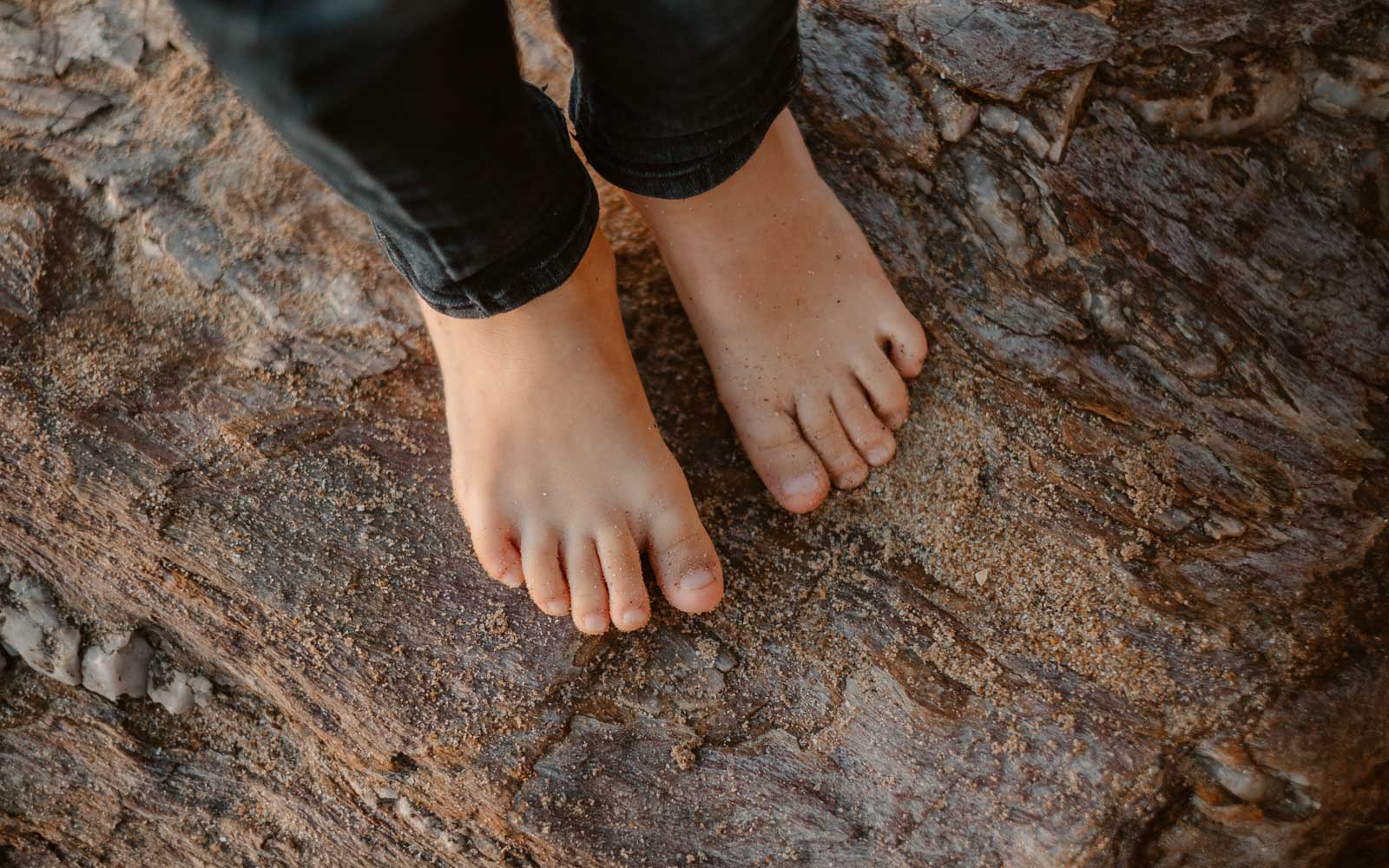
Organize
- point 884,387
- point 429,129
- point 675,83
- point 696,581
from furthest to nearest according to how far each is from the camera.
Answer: point 884,387
point 696,581
point 675,83
point 429,129

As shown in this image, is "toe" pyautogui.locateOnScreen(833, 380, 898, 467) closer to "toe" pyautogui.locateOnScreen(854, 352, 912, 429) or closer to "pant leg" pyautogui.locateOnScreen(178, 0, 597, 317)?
"toe" pyautogui.locateOnScreen(854, 352, 912, 429)

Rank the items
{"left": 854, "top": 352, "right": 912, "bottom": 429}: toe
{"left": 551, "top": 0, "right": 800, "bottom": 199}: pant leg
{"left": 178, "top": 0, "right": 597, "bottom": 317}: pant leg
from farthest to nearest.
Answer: {"left": 854, "top": 352, "right": 912, "bottom": 429}: toe, {"left": 551, "top": 0, "right": 800, "bottom": 199}: pant leg, {"left": 178, "top": 0, "right": 597, "bottom": 317}: pant leg

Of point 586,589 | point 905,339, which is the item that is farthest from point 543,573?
point 905,339

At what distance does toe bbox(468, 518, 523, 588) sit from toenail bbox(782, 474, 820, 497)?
35 cm

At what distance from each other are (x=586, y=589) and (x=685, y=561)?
122mm

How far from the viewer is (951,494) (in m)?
1.17

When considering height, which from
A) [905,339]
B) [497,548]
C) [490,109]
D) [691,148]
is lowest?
[905,339]

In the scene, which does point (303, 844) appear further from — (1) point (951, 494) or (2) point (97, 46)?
(2) point (97, 46)

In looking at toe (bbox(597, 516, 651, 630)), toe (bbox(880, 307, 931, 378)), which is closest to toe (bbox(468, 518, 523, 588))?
toe (bbox(597, 516, 651, 630))

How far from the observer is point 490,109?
0.77 m

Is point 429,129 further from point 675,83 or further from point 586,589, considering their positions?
point 586,589

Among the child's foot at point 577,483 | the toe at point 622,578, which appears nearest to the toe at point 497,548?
the child's foot at point 577,483

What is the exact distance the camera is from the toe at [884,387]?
120 cm

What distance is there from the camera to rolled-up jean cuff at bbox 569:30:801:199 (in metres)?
0.97
